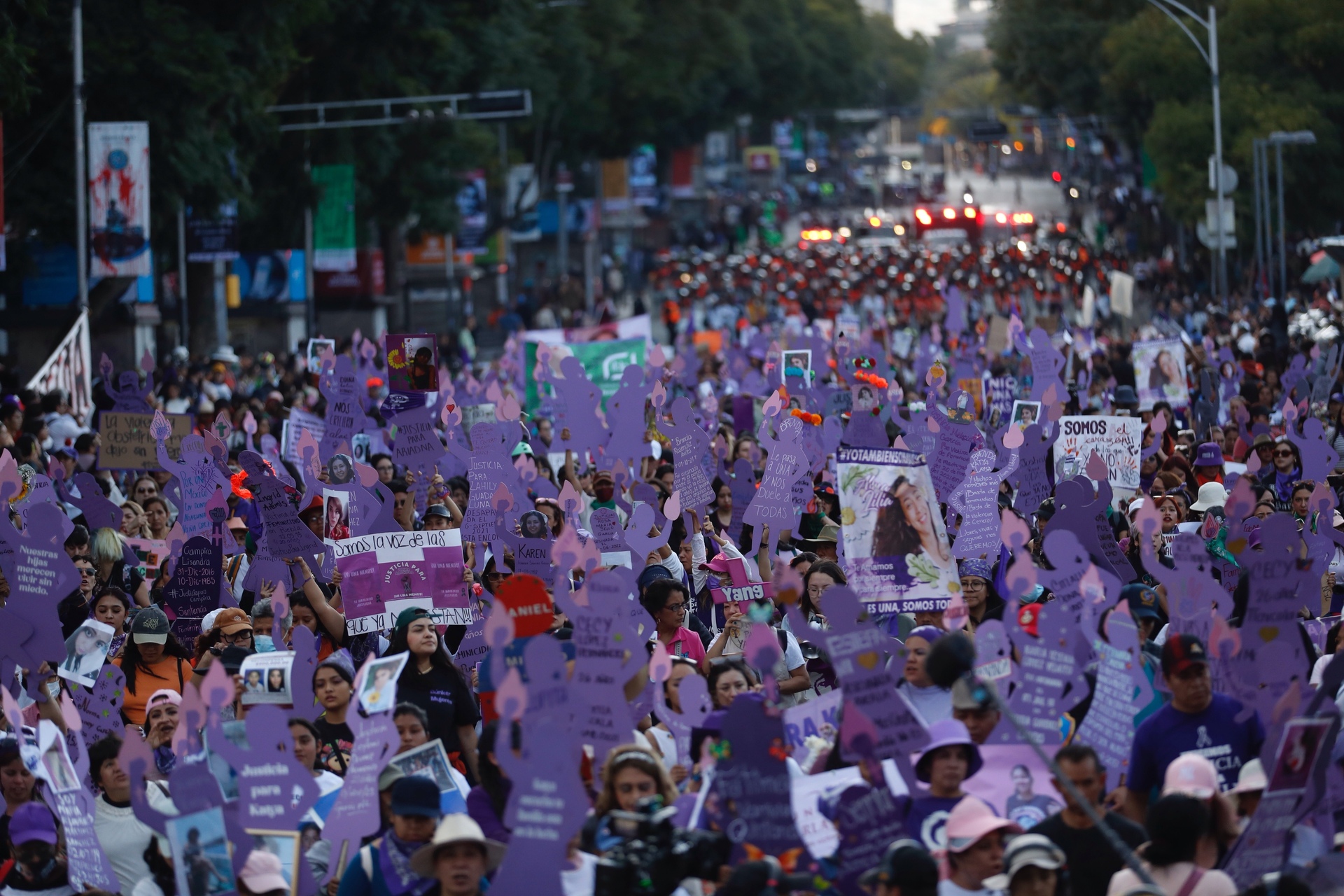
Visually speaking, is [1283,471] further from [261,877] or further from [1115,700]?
[261,877]

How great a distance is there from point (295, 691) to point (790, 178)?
107354 millimetres

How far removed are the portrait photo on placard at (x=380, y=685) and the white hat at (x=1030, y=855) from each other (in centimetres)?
217

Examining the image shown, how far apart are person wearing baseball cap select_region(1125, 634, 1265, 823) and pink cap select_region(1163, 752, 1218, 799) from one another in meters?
0.41

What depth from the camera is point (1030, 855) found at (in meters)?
4.97

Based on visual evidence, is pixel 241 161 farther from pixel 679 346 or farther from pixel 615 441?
pixel 615 441

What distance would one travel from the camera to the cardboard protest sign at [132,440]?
13.8 meters

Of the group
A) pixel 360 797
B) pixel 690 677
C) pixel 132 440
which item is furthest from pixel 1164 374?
pixel 360 797

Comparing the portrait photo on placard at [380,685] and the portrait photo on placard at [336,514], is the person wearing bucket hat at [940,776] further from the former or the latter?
the portrait photo on placard at [336,514]

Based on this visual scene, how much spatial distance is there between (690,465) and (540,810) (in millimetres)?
5921

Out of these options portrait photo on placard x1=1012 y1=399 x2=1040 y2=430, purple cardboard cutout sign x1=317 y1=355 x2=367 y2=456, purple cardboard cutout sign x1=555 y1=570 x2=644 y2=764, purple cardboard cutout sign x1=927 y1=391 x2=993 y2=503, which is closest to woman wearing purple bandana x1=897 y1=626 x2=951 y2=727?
purple cardboard cutout sign x1=555 y1=570 x2=644 y2=764

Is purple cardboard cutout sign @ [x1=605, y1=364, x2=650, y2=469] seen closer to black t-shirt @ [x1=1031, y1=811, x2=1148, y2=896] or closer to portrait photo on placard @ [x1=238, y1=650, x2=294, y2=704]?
portrait photo on placard @ [x1=238, y1=650, x2=294, y2=704]

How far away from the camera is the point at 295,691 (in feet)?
23.2

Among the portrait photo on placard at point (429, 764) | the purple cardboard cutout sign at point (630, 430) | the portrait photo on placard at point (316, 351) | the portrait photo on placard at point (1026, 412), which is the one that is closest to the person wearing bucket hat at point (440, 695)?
the portrait photo on placard at point (429, 764)

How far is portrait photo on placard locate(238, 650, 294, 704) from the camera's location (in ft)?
23.8
